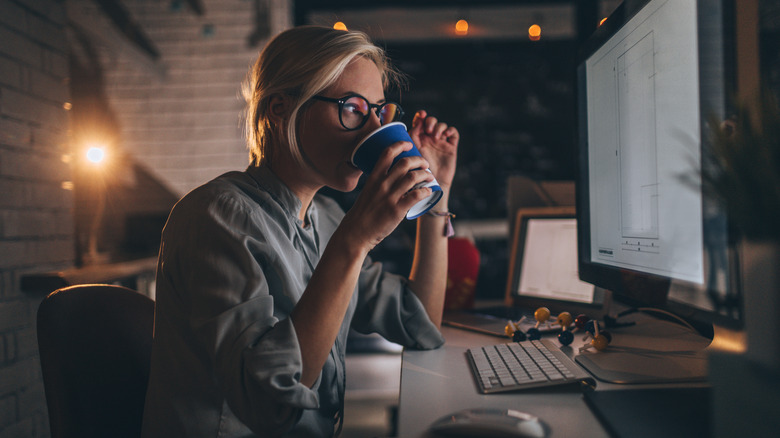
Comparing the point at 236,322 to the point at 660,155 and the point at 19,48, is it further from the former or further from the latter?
the point at 19,48

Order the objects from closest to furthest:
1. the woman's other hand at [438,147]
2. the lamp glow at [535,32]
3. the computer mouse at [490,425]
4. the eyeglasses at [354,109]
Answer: the computer mouse at [490,425]
the eyeglasses at [354,109]
the woman's other hand at [438,147]
the lamp glow at [535,32]

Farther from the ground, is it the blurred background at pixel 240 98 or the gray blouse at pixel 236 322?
the blurred background at pixel 240 98

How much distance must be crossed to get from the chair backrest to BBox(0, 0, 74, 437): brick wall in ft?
3.02

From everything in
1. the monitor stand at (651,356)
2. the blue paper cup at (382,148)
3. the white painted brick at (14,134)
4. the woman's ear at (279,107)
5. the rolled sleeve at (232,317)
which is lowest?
the monitor stand at (651,356)

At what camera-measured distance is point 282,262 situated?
0.80 metres

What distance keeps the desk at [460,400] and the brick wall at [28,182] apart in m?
1.39

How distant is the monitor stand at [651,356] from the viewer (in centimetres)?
72

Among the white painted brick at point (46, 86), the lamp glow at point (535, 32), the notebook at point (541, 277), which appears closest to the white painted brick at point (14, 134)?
the white painted brick at point (46, 86)

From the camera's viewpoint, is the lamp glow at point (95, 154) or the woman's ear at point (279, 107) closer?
the woman's ear at point (279, 107)

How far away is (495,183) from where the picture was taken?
11.0 ft

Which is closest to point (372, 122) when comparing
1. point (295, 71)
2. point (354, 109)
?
point (354, 109)

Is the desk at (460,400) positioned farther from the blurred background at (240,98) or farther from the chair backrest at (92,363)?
the blurred background at (240,98)

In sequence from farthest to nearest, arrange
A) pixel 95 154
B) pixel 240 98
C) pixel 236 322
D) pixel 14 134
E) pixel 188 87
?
pixel 188 87 < pixel 240 98 < pixel 95 154 < pixel 14 134 < pixel 236 322

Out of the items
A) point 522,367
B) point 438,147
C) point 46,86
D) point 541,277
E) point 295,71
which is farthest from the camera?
point 46,86
